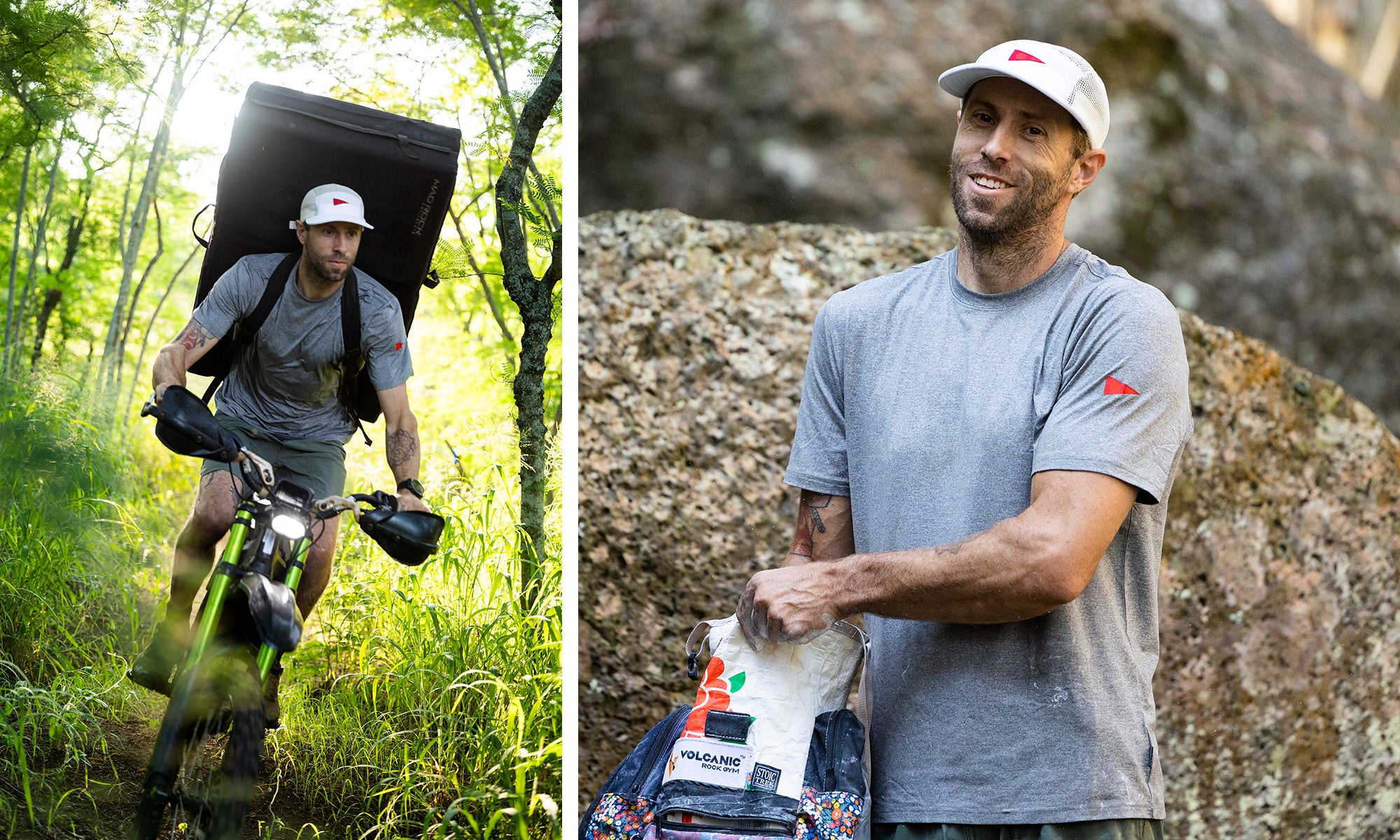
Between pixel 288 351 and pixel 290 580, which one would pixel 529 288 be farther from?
pixel 290 580

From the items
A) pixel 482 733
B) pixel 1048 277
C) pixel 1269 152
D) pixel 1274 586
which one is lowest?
pixel 482 733

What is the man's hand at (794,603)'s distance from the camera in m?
1.43

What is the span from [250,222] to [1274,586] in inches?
86.4

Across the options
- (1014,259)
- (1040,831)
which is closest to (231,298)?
(1014,259)

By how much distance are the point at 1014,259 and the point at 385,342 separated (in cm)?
121

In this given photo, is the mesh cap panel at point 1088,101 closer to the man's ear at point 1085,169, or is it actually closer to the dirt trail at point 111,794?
the man's ear at point 1085,169

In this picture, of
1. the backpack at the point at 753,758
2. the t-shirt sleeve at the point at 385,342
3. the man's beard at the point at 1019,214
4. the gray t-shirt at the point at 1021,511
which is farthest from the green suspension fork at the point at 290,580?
the man's beard at the point at 1019,214

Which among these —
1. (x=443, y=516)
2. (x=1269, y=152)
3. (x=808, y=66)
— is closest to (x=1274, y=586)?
(x=1269, y=152)

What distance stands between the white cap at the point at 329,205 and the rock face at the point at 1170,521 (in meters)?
0.60

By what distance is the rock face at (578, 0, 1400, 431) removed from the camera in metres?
2.46

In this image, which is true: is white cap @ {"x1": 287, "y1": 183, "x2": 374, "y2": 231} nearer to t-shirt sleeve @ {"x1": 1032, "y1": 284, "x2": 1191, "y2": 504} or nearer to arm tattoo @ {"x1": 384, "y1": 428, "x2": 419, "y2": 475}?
arm tattoo @ {"x1": 384, "y1": 428, "x2": 419, "y2": 475}

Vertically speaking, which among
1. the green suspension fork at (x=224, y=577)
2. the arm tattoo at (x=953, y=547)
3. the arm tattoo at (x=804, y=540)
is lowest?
the green suspension fork at (x=224, y=577)

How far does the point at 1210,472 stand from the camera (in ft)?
7.70

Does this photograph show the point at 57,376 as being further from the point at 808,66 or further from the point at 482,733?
the point at 808,66
